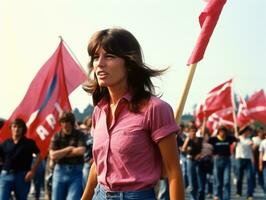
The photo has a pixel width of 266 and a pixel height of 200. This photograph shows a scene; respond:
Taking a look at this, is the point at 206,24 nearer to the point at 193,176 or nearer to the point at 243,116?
the point at 193,176

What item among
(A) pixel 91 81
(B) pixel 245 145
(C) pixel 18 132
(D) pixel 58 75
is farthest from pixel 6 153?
(B) pixel 245 145

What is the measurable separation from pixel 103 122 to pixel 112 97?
0.12m

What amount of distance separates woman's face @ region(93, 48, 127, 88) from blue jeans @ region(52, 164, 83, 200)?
5197 millimetres

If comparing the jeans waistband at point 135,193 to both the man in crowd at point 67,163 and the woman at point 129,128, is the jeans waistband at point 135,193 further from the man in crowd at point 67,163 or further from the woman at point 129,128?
the man in crowd at point 67,163

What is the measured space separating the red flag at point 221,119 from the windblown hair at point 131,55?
61.7ft

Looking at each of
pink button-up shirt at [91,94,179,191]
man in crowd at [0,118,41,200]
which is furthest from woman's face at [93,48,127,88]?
man in crowd at [0,118,41,200]

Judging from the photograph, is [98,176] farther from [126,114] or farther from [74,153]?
[74,153]

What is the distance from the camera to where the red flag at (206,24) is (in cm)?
388

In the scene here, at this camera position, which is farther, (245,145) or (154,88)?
(245,145)

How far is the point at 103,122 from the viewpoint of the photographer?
3.15 meters

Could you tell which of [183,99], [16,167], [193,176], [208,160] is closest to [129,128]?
[183,99]

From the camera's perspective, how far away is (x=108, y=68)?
305 cm

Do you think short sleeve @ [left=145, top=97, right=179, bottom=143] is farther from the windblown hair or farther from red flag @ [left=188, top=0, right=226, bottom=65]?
red flag @ [left=188, top=0, right=226, bottom=65]

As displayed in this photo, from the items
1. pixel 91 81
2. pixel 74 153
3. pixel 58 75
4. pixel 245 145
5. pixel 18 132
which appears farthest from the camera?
pixel 245 145
